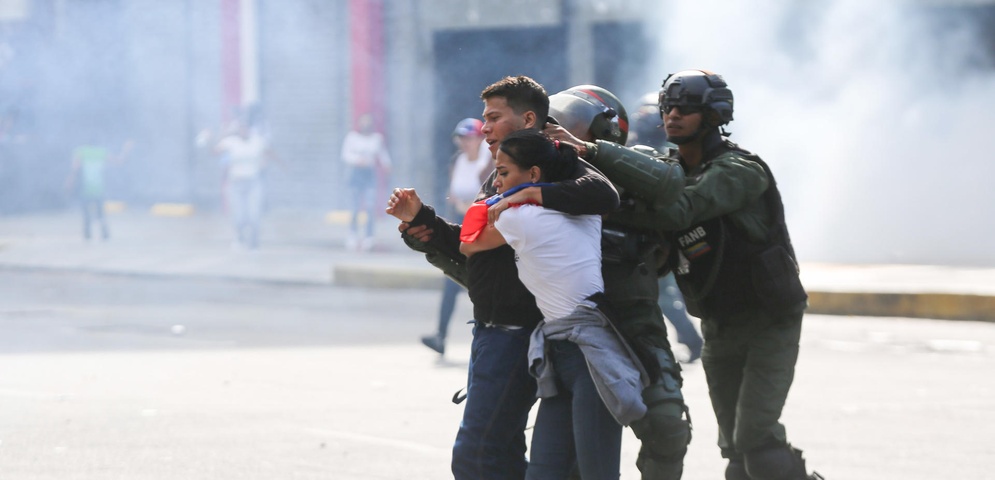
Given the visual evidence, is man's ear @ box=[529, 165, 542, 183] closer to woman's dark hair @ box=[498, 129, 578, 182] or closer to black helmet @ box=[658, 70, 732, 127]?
woman's dark hair @ box=[498, 129, 578, 182]

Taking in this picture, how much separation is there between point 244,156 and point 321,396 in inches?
323

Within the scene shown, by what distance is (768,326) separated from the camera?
167 inches

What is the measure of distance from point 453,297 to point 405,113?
34.8ft

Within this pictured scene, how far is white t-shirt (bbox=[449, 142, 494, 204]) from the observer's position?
9.29 metres

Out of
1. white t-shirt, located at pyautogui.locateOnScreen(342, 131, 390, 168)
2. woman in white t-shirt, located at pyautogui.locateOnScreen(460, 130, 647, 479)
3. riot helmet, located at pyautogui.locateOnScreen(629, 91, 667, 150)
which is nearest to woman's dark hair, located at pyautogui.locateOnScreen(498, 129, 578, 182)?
woman in white t-shirt, located at pyautogui.locateOnScreen(460, 130, 647, 479)

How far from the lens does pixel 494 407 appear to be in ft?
13.0

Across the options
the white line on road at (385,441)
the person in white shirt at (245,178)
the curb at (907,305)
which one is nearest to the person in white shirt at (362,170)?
the person in white shirt at (245,178)

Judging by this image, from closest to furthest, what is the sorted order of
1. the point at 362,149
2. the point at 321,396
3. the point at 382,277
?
the point at 321,396, the point at 382,277, the point at 362,149

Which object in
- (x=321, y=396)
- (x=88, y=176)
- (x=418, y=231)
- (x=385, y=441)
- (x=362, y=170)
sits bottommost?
(x=88, y=176)

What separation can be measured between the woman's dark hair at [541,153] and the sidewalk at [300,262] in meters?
6.70

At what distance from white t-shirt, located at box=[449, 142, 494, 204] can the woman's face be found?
5.29m

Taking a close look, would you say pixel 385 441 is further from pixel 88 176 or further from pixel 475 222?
pixel 88 176

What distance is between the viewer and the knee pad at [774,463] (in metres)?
4.20

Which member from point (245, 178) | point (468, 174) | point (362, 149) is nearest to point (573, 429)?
point (468, 174)
